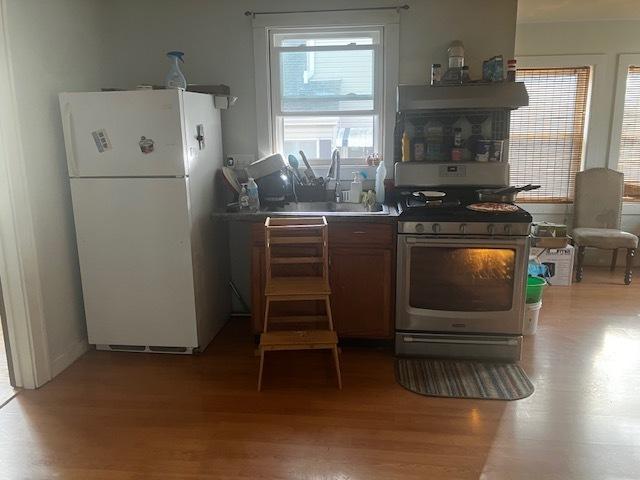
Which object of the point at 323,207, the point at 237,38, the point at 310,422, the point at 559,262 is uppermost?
the point at 237,38

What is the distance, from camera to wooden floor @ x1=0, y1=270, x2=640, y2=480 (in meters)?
2.04

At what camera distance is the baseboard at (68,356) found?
282cm

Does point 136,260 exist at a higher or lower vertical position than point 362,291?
higher

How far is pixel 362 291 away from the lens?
3.01m

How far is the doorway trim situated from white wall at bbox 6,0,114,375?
5 centimetres

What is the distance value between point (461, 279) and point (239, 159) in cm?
170

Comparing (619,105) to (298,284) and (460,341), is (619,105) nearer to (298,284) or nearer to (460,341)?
(460,341)

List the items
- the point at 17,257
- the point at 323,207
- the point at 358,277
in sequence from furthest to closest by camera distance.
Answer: the point at 323,207 < the point at 358,277 < the point at 17,257

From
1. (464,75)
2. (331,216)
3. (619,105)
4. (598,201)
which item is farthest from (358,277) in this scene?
(619,105)

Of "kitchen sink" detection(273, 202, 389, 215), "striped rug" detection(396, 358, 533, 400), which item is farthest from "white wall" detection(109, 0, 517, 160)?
"striped rug" detection(396, 358, 533, 400)

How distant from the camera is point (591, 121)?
4.68 meters

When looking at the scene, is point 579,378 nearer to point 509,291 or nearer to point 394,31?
point 509,291

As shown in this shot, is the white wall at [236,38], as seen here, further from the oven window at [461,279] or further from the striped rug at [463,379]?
the striped rug at [463,379]

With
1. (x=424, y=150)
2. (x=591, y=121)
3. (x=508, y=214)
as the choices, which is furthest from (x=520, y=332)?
(x=591, y=121)
